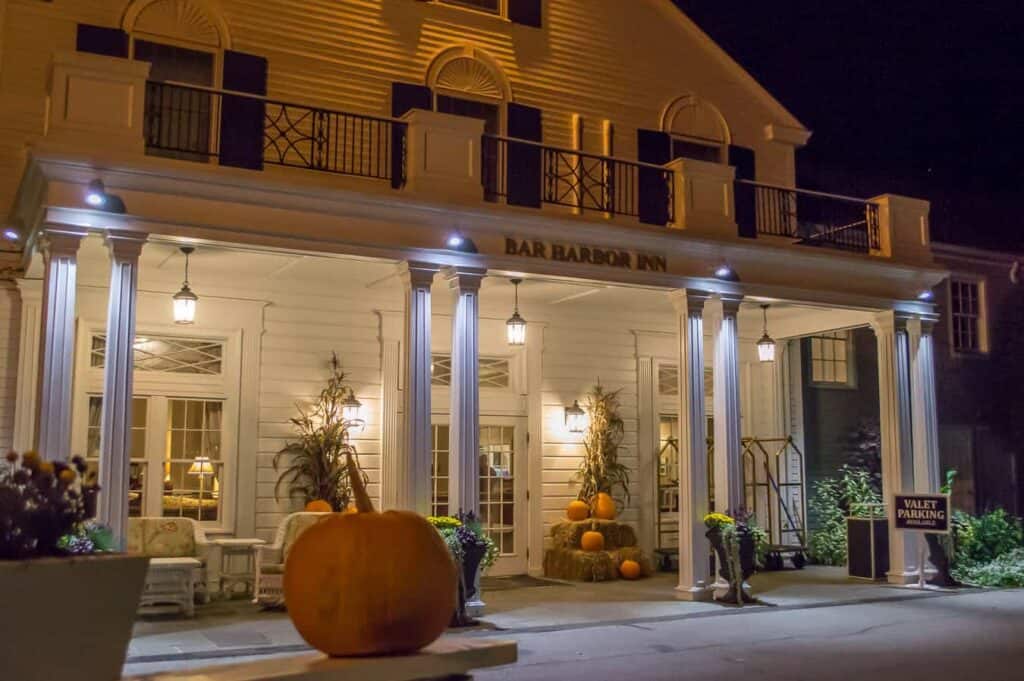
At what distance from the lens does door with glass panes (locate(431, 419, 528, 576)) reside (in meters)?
14.7

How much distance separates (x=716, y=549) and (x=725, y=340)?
2565 millimetres

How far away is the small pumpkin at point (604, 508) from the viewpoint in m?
14.9

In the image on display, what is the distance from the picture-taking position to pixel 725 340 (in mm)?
13125

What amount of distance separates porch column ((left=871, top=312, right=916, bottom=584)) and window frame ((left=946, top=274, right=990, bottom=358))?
547 cm

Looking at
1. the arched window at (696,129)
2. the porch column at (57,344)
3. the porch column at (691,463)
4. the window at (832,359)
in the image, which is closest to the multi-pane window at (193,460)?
the porch column at (57,344)

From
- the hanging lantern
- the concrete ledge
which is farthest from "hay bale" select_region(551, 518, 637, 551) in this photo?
the concrete ledge

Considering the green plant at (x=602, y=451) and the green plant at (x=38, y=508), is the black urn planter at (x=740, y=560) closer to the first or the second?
the green plant at (x=602, y=451)

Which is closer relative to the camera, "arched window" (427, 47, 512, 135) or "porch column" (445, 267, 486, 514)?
"porch column" (445, 267, 486, 514)

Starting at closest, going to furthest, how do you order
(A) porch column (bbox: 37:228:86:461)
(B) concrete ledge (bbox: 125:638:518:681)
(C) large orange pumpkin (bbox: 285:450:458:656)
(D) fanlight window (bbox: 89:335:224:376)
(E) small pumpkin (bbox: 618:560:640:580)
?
(B) concrete ledge (bbox: 125:638:518:681)
(C) large orange pumpkin (bbox: 285:450:458:656)
(A) porch column (bbox: 37:228:86:461)
(D) fanlight window (bbox: 89:335:224:376)
(E) small pumpkin (bbox: 618:560:640:580)

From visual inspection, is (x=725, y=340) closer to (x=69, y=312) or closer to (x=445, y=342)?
(x=445, y=342)

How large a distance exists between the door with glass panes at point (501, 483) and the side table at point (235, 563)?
10.2 ft

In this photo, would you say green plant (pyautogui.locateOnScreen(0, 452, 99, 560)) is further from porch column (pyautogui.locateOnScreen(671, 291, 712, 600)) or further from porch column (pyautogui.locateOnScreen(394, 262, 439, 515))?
porch column (pyautogui.locateOnScreen(671, 291, 712, 600))

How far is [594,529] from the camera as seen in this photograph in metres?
14.7

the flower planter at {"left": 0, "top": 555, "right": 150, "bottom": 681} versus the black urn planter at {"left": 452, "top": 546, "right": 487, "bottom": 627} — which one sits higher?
the flower planter at {"left": 0, "top": 555, "right": 150, "bottom": 681}
